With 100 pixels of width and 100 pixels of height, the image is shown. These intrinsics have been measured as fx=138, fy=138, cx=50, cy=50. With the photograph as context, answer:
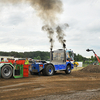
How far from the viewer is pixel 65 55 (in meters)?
14.5

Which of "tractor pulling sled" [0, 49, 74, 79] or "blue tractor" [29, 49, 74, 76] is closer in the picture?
"tractor pulling sled" [0, 49, 74, 79]

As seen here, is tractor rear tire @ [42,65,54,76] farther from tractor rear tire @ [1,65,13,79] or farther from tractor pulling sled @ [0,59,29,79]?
tractor rear tire @ [1,65,13,79]

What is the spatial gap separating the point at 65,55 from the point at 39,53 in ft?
386

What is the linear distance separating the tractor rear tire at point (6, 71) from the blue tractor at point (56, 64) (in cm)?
289

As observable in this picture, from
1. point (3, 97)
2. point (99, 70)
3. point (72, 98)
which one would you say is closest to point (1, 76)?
point (3, 97)

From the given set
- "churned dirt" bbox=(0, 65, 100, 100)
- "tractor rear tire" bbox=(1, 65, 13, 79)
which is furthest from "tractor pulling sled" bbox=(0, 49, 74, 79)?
"churned dirt" bbox=(0, 65, 100, 100)

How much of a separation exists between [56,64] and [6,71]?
5100mm

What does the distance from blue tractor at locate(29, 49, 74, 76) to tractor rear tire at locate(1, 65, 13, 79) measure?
2.89m

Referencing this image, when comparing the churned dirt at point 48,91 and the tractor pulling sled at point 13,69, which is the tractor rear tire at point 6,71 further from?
the churned dirt at point 48,91

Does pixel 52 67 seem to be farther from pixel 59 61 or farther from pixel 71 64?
pixel 71 64

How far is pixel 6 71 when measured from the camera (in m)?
10.4

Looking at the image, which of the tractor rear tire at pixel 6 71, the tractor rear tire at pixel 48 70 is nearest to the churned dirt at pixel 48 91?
the tractor rear tire at pixel 6 71

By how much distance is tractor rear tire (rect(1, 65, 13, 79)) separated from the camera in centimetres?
1012

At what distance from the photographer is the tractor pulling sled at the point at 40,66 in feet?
34.1
